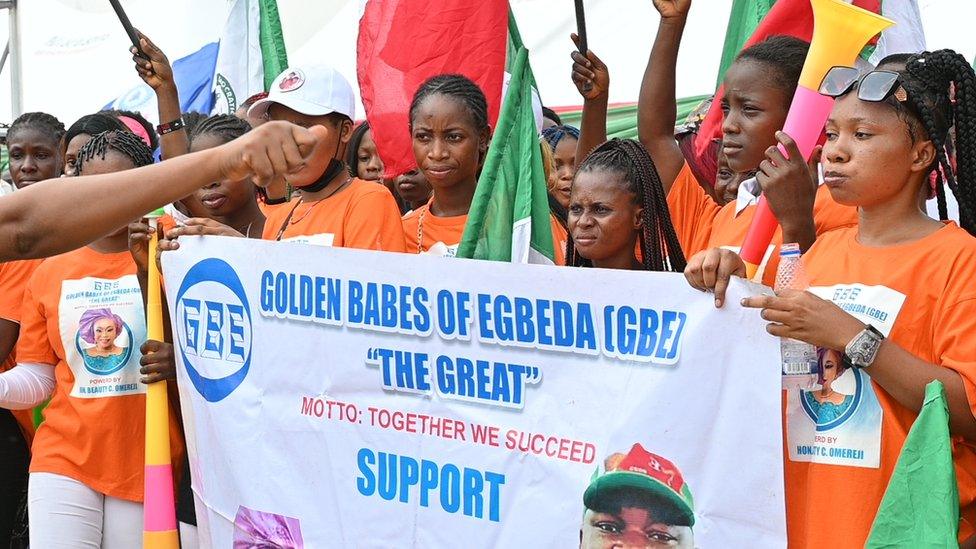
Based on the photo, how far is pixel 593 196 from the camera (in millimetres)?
3854

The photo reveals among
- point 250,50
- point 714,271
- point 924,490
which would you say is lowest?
point 924,490

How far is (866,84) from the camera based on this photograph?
3135 mm

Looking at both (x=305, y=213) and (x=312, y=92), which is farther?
(x=312, y=92)

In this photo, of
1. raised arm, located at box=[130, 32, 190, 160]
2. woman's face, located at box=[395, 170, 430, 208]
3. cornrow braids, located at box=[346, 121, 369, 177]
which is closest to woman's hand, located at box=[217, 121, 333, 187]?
raised arm, located at box=[130, 32, 190, 160]

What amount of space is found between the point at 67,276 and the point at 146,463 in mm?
924

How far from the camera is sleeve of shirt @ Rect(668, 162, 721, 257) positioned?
169 inches

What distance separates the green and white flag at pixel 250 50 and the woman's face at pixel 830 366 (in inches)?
213

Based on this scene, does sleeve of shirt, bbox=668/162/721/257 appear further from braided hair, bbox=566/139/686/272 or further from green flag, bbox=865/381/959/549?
green flag, bbox=865/381/959/549

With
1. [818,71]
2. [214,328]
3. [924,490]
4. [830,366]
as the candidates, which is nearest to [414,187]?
[214,328]

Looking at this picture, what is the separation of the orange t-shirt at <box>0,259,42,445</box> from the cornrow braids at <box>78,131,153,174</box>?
1.70ft

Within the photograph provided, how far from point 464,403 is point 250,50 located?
504 cm

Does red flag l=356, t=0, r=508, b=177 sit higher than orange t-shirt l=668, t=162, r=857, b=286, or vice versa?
red flag l=356, t=0, r=508, b=177

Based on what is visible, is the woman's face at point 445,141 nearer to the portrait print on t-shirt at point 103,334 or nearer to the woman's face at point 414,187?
the portrait print on t-shirt at point 103,334

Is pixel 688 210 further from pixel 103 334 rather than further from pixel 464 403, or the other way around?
pixel 103 334
